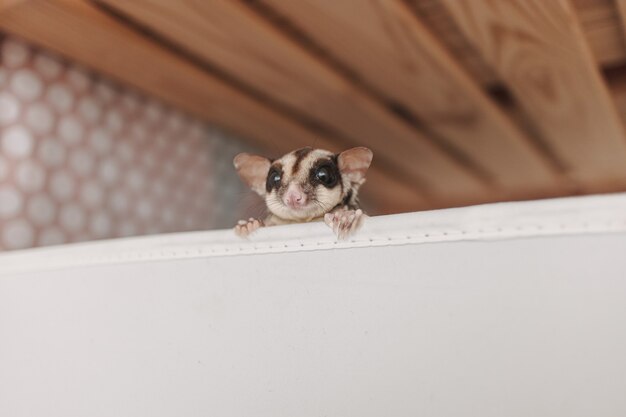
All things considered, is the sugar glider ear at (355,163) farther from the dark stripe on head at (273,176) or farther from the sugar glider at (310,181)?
the dark stripe on head at (273,176)

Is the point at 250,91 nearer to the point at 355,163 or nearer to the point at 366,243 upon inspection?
the point at 355,163

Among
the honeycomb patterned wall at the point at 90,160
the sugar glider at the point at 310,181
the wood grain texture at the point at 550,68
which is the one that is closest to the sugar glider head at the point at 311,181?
the sugar glider at the point at 310,181

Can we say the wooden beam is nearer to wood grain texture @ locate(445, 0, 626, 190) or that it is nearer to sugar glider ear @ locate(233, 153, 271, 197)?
wood grain texture @ locate(445, 0, 626, 190)

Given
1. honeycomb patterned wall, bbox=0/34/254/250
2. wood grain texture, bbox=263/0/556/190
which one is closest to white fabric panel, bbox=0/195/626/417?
honeycomb patterned wall, bbox=0/34/254/250

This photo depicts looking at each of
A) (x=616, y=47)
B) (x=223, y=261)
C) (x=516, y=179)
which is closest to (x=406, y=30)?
(x=616, y=47)

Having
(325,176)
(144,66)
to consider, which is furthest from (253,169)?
(144,66)

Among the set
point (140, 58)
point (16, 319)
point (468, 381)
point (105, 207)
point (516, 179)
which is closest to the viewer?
point (468, 381)

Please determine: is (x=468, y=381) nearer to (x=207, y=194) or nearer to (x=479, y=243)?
(x=479, y=243)
